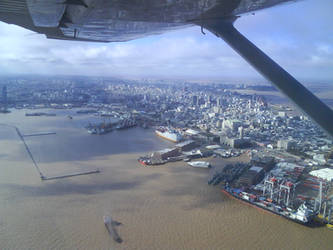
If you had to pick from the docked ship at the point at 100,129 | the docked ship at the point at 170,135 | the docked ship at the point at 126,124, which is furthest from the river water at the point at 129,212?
the docked ship at the point at 126,124

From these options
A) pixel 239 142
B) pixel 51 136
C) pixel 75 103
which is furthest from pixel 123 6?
pixel 75 103

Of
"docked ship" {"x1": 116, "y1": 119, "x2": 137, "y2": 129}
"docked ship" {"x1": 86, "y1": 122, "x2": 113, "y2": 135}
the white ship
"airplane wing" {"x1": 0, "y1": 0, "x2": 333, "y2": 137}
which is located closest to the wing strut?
"airplane wing" {"x1": 0, "y1": 0, "x2": 333, "y2": 137}

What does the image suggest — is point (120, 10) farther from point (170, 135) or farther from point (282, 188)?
point (170, 135)

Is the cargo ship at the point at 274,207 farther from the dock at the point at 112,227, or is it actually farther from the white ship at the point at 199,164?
the dock at the point at 112,227

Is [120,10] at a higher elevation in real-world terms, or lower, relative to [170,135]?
higher

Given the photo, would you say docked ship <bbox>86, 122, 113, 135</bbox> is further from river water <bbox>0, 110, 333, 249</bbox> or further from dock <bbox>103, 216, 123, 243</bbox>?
dock <bbox>103, 216, 123, 243</bbox>

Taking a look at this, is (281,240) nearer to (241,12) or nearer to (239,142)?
(241,12)

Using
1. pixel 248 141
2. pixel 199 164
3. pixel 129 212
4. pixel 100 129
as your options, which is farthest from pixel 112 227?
pixel 100 129
